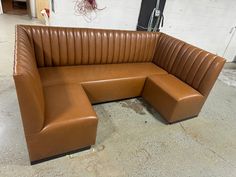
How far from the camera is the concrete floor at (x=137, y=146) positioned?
1.54 meters

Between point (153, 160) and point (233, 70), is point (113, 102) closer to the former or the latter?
point (153, 160)

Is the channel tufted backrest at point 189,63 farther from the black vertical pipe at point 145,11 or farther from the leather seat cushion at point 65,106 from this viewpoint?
the leather seat cushion at point 65,106

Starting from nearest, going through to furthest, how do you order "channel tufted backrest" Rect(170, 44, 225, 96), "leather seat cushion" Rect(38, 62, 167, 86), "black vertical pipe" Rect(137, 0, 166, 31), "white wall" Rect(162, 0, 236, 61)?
"leather seat cushion" Rect(38, 62, 167, 86), "channel tufted backrest" Rect(170, 44, 225, 96), "black vertical pipe" Rect(137, 0, 166, 31), "white wall" Rect(162, 0, 236, 61)

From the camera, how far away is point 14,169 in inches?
57.5

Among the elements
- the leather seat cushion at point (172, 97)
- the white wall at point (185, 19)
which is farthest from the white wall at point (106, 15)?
the leather seat cushion at point (172, 97)

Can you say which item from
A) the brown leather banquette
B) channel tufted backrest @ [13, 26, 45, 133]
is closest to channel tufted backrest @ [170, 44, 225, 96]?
the brown leather banquette

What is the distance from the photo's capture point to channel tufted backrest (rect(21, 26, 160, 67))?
2115 mm

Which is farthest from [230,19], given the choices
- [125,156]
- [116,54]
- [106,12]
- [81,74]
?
[125,156]

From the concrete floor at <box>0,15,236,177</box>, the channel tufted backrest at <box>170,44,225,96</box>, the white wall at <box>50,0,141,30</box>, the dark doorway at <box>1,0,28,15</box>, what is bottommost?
the concrete floor at <box>0,15,236,177</box>

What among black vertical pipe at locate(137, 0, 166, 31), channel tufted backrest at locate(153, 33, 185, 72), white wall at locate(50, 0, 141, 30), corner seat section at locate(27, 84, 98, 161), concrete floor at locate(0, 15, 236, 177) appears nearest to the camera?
corner seat section at locate(27, 84, 98, 161)

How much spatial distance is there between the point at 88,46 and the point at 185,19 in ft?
8.57

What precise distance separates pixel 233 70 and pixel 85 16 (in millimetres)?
3796

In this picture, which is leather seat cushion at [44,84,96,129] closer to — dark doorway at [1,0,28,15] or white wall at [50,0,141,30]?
white wall at [50,0,141,30]

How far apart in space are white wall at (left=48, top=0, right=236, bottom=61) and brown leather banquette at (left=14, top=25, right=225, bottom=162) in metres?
0.77
